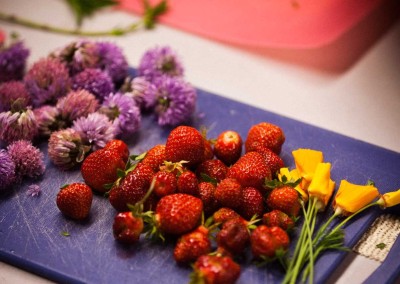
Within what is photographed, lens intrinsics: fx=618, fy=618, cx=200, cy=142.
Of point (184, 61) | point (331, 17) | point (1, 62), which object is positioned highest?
point (331, 17)

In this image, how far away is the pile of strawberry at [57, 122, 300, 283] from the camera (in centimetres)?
108

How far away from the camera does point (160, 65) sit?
157 centimetres

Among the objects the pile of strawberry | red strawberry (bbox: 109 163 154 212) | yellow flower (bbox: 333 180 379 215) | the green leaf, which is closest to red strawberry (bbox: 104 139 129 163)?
the pile of strawberry

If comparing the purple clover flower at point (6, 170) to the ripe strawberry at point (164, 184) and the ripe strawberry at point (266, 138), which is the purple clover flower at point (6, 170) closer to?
the ripe strawberry at point (164, 184)

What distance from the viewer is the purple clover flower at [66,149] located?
1.34m

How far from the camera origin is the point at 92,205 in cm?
127

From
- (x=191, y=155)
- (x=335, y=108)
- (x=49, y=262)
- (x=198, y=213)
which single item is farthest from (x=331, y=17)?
(x=49, y=262)

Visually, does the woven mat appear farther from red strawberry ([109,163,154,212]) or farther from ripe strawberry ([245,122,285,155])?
red strawberry ([109,163,154,212])

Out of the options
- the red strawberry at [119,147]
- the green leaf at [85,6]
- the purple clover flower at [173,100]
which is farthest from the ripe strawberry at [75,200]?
the green leaf at [85,6]

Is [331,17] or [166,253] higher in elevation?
[331,17]

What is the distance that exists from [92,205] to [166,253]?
214 mm

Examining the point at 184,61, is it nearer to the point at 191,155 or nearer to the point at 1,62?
the point at 1,62

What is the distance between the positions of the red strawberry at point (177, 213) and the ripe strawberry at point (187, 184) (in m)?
0.03

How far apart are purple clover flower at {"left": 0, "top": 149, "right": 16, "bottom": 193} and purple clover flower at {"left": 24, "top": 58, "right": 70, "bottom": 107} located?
227 millimetres
